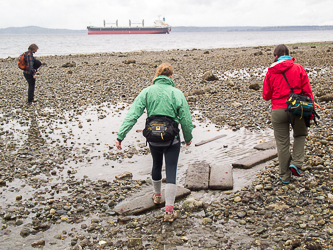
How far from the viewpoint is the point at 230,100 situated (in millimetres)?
11609

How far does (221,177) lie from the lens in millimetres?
5609

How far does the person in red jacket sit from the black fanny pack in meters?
2.02

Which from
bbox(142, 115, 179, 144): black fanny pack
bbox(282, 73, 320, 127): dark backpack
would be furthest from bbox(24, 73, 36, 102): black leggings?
bbox(282, 73, 320, 127): dark backpack

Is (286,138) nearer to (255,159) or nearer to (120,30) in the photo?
(255,159)

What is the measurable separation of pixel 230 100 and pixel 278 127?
6.61m

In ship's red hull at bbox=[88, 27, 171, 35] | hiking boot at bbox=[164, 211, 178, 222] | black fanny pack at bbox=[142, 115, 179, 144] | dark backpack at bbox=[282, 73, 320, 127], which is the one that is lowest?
hiking boot at bbox=[164, 211, 178, 222]

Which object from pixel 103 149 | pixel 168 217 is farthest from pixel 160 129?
pixel 103 149

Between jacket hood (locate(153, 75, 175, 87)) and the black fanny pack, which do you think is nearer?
the black fanny pack

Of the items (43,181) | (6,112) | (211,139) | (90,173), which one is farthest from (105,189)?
(6,112)

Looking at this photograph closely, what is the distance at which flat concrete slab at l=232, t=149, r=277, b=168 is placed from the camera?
20.3ft

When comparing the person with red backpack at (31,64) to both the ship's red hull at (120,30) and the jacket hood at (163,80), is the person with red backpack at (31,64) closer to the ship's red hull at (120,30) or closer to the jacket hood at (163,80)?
the jacket hood at (163,80)

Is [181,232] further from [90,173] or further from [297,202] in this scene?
[90,173]

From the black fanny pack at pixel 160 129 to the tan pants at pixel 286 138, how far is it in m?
2.02

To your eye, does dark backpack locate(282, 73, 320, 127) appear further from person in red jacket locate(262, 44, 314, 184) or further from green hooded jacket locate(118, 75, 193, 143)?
green hooded jacket locate(118, 75, 193, 143)
